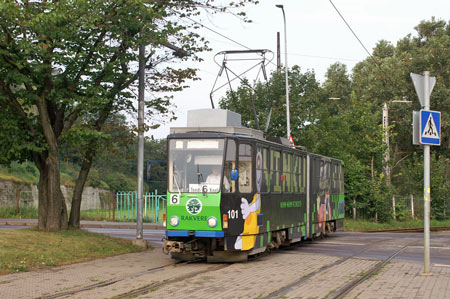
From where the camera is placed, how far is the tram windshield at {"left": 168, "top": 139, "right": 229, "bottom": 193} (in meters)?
14.9

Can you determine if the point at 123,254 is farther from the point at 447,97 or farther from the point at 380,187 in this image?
the point at 447,97

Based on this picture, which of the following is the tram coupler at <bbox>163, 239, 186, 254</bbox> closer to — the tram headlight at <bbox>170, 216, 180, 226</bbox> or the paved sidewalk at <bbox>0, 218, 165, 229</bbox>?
the tram headlight at <bbox>170, 216, 180, 226</bbox>

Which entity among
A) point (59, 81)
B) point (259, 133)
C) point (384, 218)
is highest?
point (59, 81)

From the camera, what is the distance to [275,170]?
17.4 metres

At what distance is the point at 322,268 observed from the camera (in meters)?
14.2

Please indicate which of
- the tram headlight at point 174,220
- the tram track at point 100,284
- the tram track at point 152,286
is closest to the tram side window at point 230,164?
the tram headlight at point 174,220

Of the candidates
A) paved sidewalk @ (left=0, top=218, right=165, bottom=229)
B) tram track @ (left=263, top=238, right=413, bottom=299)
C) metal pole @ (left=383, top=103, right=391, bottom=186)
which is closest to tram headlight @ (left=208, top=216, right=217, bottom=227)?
tram track @ (left=263, top=238, right=413, bottom=299)

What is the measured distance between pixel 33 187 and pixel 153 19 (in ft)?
90.0

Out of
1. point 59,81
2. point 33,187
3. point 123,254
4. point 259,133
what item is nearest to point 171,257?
point 123,254

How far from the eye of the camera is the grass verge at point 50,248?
1391 cm

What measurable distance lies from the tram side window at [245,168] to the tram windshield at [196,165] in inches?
20.6

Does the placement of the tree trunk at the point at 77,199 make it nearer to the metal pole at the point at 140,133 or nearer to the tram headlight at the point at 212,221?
the metal pole at the point at 140,133

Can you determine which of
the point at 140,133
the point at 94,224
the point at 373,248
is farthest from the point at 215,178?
the point at 94,224

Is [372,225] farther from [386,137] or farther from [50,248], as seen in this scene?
[50,248]
